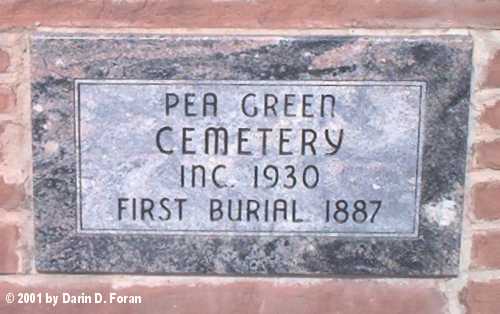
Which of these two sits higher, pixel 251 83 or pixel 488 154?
pixel 251 83

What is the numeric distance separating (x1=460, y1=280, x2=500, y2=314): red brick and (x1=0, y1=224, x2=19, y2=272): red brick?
835 mm

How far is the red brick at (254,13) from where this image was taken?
1.41m

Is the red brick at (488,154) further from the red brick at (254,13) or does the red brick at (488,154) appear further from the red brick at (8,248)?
the red brick at (8,248)

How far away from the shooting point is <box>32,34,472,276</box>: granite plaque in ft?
4.66

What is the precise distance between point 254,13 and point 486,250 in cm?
61

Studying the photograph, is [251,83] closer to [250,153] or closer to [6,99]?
[250,153]

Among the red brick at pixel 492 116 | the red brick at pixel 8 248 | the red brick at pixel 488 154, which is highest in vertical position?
the red brick at pixel 492 116

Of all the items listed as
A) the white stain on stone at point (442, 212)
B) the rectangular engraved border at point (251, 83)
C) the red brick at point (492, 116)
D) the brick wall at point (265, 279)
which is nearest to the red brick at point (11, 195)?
the brick wall at point (265, 279)

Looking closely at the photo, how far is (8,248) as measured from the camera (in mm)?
1479

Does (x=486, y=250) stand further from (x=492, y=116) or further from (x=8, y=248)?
(x=8, y=248)

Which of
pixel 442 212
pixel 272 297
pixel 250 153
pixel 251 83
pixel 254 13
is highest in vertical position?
pixel 254 13

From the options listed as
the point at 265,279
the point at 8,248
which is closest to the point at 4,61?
the point at 8,248

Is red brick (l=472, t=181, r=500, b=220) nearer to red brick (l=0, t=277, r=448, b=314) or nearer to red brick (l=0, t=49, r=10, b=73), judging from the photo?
red brick (l=0, t=277, r=448, b=314)

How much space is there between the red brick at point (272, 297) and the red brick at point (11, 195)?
0.15m
